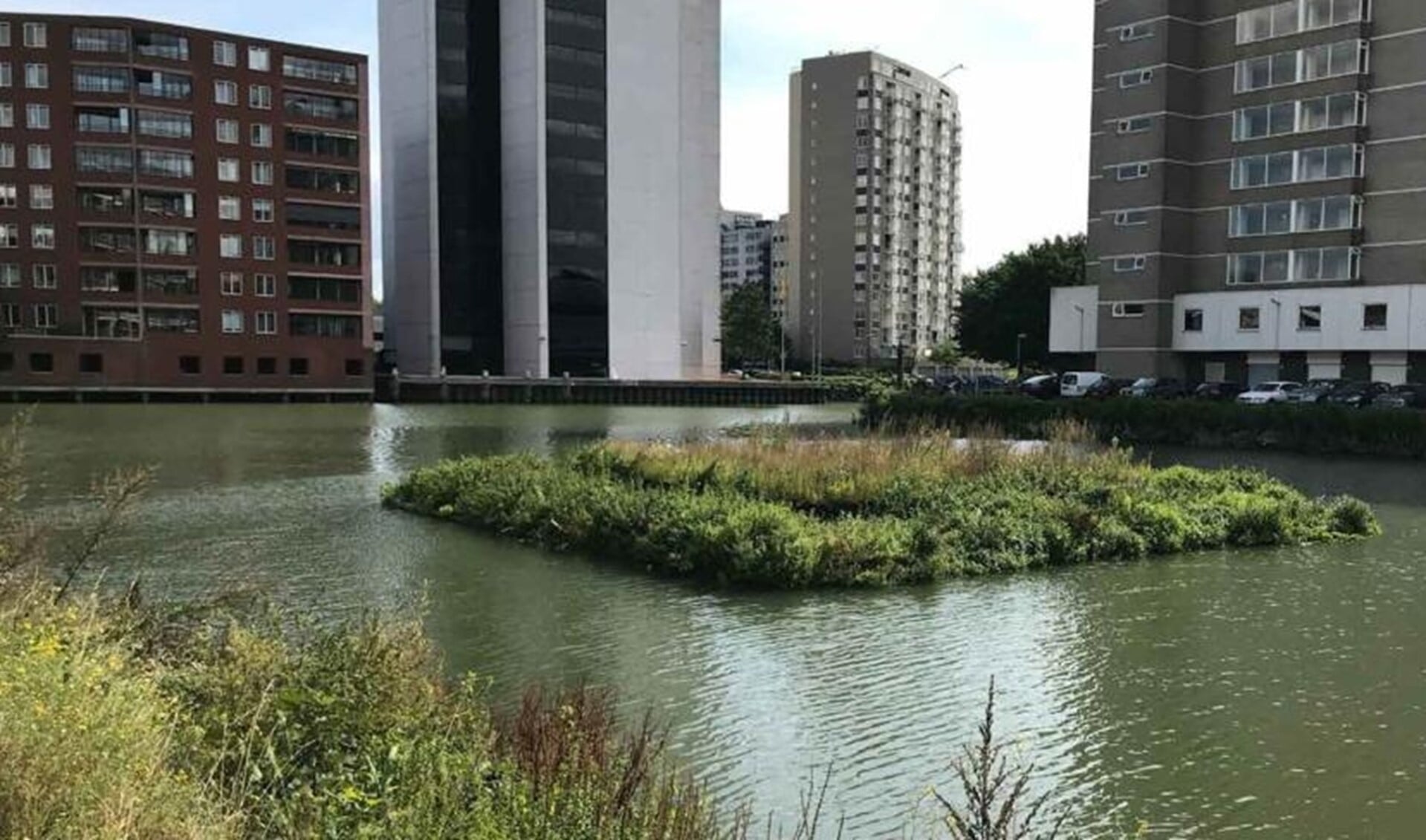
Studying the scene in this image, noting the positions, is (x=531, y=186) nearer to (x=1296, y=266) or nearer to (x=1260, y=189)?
(x=1260, y=189)

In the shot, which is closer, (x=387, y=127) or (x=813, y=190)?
(x=387, y=127)

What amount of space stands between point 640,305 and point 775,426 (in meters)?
76.6

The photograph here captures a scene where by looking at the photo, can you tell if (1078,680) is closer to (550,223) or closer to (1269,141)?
(1269,141)

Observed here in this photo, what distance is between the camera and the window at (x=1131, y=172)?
231 ft

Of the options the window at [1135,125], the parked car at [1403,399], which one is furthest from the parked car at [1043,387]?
the parked car at [1403,399]

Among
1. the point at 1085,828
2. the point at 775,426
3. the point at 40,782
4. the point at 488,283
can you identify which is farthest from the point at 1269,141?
the point at 40,782

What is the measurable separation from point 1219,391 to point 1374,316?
30.7 ft

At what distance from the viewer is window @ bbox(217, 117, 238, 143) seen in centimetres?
8412

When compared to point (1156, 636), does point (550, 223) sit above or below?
above

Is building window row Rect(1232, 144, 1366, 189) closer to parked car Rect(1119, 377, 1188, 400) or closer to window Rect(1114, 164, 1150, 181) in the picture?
window Rect(1114, 164, 1150, 181)

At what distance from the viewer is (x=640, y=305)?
10450 centimetres

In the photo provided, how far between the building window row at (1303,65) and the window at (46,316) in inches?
3106

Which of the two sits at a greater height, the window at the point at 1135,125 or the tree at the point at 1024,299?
the window at the point at 1135,125

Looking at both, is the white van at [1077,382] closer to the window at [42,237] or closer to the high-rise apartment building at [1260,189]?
the high-rise apartment building at [1260,189]
